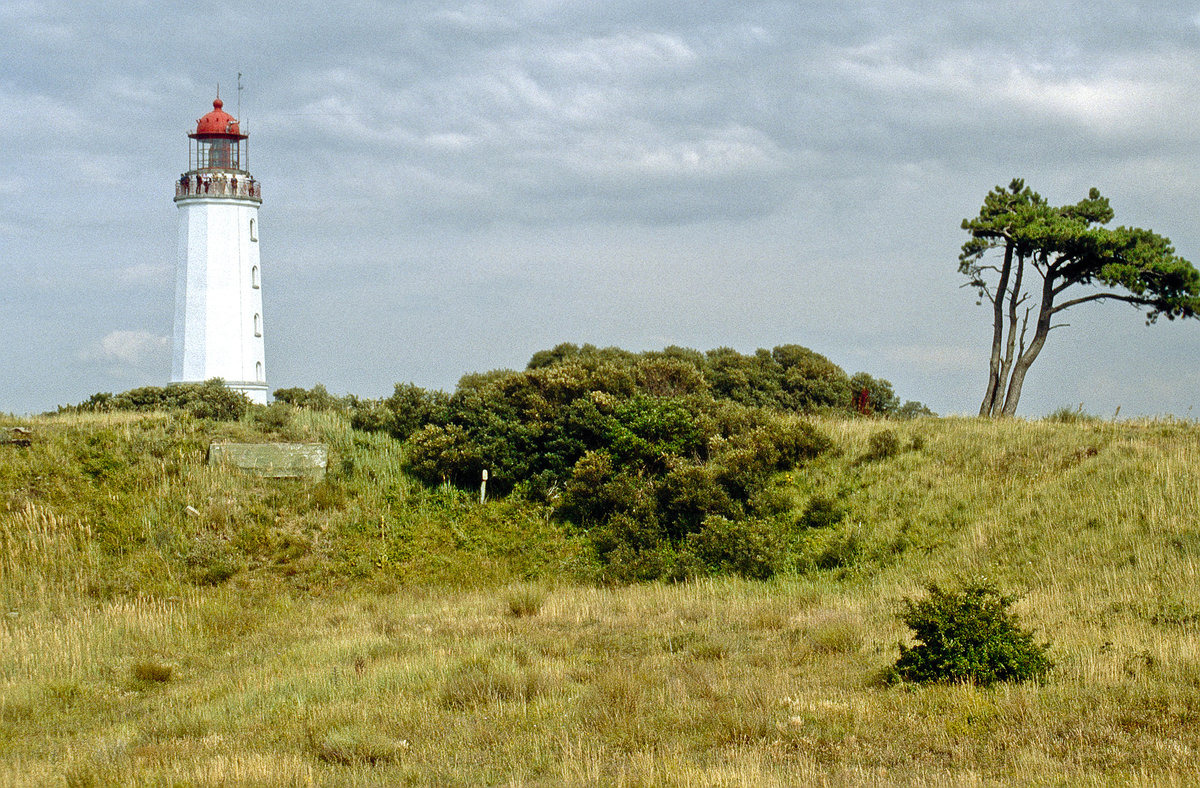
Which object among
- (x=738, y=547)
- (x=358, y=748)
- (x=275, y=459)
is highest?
(x=275, y=459)

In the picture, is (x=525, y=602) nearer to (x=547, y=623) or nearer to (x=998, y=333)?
(x=547, y=623)

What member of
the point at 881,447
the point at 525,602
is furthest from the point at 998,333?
the point at 525,602

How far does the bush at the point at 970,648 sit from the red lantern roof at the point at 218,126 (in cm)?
3242

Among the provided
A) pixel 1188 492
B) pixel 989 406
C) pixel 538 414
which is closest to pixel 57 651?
pixel 538 414

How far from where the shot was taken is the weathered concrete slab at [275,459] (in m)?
21.2

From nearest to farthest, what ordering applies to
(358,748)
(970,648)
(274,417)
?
1. (358,748)
2. (970,648)
3. (274,417)

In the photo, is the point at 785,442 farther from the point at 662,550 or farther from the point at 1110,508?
the point at 1110,508

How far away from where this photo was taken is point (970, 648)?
986 centimetres

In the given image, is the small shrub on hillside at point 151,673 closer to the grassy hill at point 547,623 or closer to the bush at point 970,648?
the grassy hill at point 547,623

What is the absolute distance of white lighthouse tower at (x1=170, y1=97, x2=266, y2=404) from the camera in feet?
114

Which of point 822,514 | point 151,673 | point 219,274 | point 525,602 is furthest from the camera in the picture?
point 219,274

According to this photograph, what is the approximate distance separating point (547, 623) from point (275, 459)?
960 centimetres

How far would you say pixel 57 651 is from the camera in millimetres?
12430

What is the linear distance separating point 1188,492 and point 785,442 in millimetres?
7296
